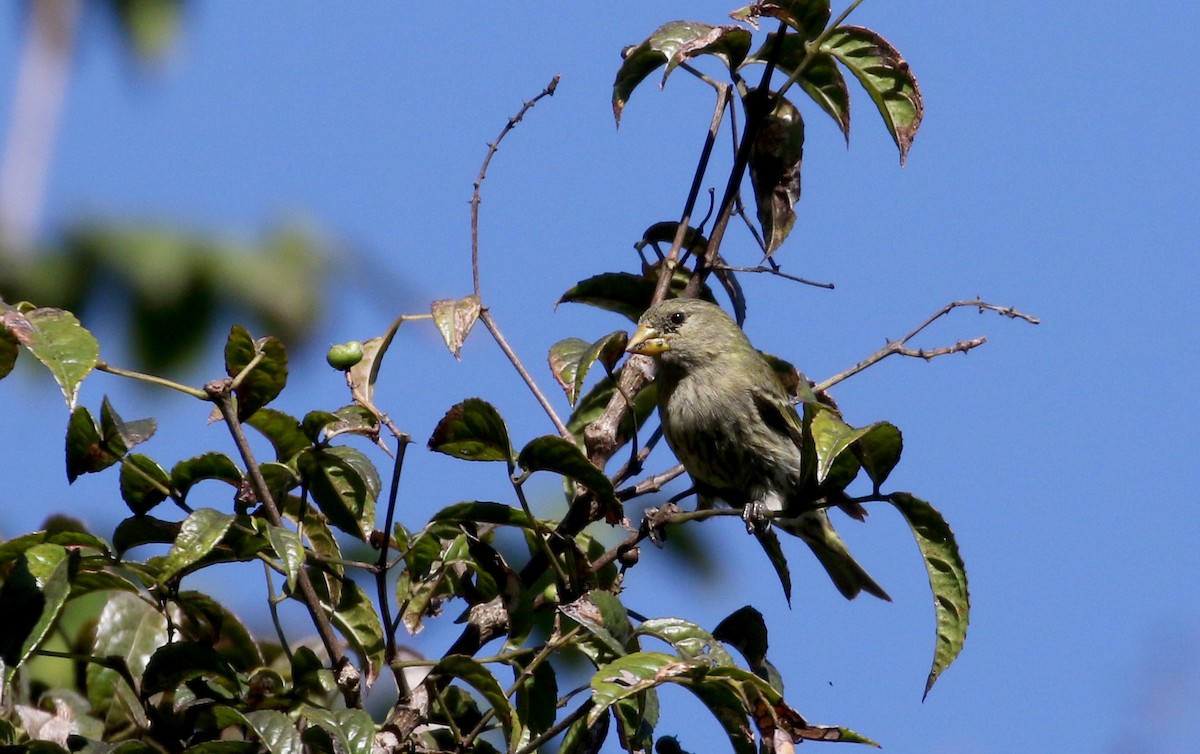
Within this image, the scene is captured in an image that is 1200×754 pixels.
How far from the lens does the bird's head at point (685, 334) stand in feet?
12.1

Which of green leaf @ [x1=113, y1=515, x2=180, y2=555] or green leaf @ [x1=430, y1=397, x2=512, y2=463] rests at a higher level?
green leaf @ [x1=430, y1=397, x2=512, y2=463]

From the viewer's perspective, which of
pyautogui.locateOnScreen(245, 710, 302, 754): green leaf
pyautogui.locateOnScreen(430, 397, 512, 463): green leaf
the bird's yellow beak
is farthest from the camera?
the bird's yellow beak

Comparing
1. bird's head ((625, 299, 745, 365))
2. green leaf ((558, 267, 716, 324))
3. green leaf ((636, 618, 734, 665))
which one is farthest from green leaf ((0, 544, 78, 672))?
bird's head ((625, 299, 745, 365))

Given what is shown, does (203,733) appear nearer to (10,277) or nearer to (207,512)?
(207,512)

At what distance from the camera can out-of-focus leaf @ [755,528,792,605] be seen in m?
3.15

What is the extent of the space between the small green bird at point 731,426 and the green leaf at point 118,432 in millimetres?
2186

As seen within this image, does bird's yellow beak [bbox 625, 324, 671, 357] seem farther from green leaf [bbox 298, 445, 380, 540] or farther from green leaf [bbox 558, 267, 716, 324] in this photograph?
green leaf [bbox 298, 445, 380, 540]

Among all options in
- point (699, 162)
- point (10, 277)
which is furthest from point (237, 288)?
point (699, 162)

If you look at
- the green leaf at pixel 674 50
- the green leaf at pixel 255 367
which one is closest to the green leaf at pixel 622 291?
the green leaf at pixel 674 50

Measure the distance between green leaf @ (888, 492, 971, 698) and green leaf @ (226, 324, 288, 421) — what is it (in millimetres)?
1068

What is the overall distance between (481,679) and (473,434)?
0.41 m

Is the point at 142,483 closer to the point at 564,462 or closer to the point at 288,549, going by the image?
the point at 288,549

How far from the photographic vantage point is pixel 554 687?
234 cm

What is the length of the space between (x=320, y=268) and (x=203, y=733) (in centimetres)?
1212
